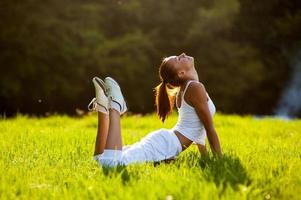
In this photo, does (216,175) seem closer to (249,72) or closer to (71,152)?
(71,152)

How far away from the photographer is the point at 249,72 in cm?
2289

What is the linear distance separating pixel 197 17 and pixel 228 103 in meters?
3.55

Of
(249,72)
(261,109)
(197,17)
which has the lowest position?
(261,109)

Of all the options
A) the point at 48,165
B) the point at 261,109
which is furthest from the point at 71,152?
the point at 261,109

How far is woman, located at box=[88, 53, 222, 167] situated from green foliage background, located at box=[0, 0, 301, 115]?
48.9 ft

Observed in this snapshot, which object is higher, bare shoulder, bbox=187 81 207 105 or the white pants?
bare shoulder, bbox=187 81 207 105

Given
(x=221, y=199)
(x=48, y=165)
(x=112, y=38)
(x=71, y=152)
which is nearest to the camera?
(x=221, y=199)

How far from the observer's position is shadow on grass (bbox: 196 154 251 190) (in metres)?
3.78

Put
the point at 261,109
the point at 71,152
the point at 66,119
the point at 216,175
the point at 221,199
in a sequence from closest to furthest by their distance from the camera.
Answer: the point at 221,199, the point at 216,175, the point at 71,152, the point at 66,119, the point at 261,109

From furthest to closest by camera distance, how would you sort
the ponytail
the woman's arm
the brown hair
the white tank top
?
the ponytail < the brown hair < the white tank top < the woman's arm

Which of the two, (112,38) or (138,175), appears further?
(112,38)

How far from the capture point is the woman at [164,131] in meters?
4.81

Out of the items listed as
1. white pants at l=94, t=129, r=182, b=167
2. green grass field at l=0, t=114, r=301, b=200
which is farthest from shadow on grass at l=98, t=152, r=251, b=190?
white pants at l=94, t=129, r=182, b=167

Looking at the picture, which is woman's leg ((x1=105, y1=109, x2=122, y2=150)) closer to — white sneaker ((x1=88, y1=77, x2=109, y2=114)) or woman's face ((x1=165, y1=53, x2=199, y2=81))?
white sneaker ((x1=88, y1=77, x2=109, y2=114))
